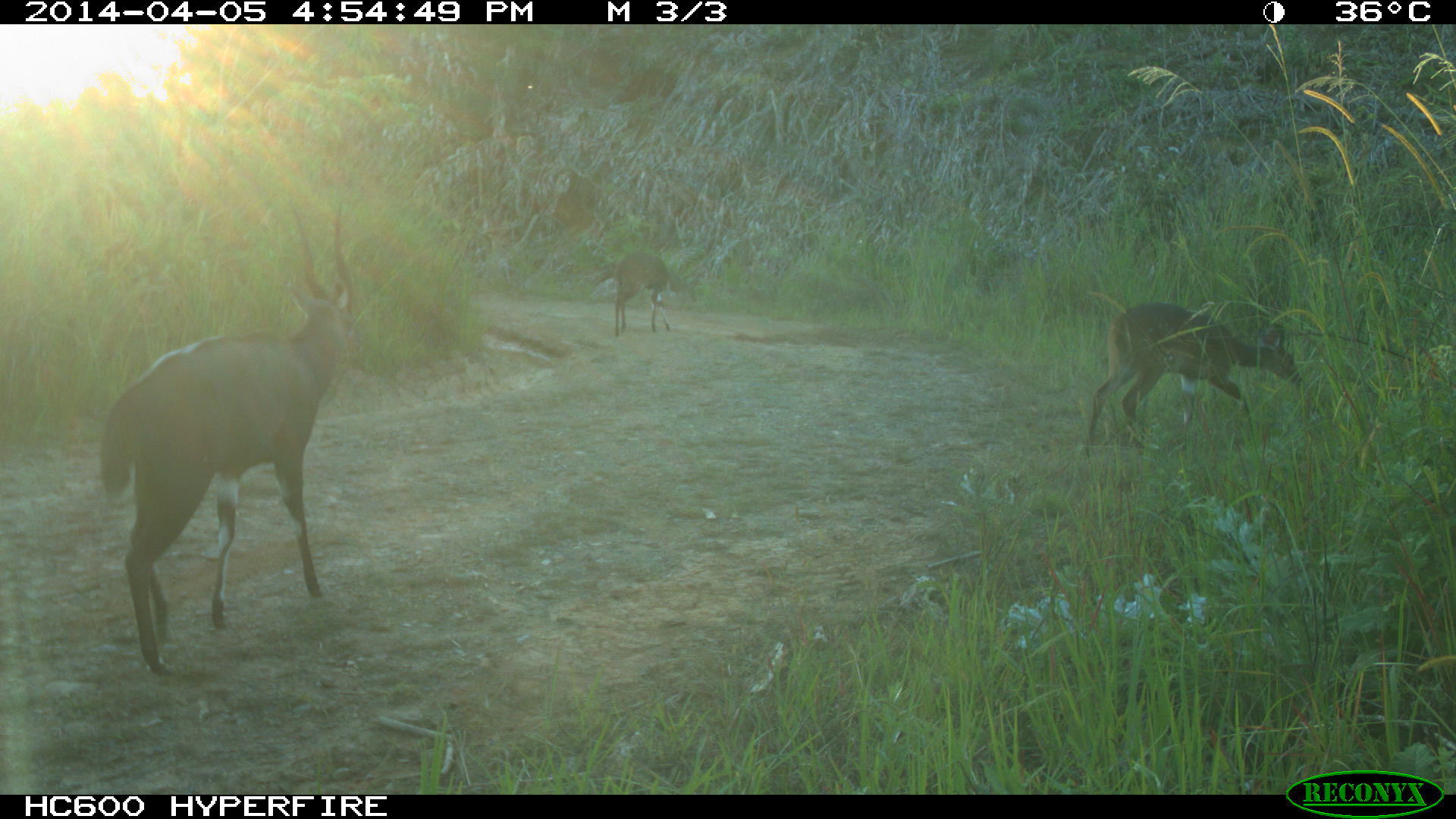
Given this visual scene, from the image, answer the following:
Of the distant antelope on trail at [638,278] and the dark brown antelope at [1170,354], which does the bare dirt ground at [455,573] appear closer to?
the dark brown antelope at [1170,354]

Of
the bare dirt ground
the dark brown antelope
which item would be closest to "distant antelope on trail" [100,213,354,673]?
the bare dirt ground

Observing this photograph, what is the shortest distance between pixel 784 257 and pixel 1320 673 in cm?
1447

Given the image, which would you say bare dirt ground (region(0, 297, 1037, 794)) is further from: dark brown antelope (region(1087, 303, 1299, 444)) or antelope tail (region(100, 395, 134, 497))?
dark brown antelope (region(1087, 303, 1299, 444))

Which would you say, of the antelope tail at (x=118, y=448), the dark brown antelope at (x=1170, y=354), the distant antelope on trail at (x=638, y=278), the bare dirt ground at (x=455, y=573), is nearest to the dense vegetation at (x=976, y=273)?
the dark brown antelope at (x=1170, y=354)

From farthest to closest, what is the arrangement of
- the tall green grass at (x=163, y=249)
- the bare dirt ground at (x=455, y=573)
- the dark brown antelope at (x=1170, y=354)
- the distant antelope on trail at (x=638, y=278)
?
the distant antelope on trail at (x=638, y=278)
the tall green grass at (x=163, y=249)
the dark brown antelope at (x=1170, y=354)
the bare dirt ground at (x=455, y=573)

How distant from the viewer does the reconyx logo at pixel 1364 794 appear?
2432mm

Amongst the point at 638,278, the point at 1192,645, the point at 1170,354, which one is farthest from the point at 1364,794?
the point at 638,278

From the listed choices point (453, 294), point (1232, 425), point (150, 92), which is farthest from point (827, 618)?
point (150, 92)

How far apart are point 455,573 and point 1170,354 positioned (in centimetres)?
464

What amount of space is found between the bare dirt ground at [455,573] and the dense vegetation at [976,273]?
0.37 m

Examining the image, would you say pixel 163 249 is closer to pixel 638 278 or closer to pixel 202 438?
pixel 202 438

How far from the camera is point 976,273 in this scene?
14.4 m

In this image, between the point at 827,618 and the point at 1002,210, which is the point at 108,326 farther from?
the point at 1002,210

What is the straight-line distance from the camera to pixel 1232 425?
20.9ft
